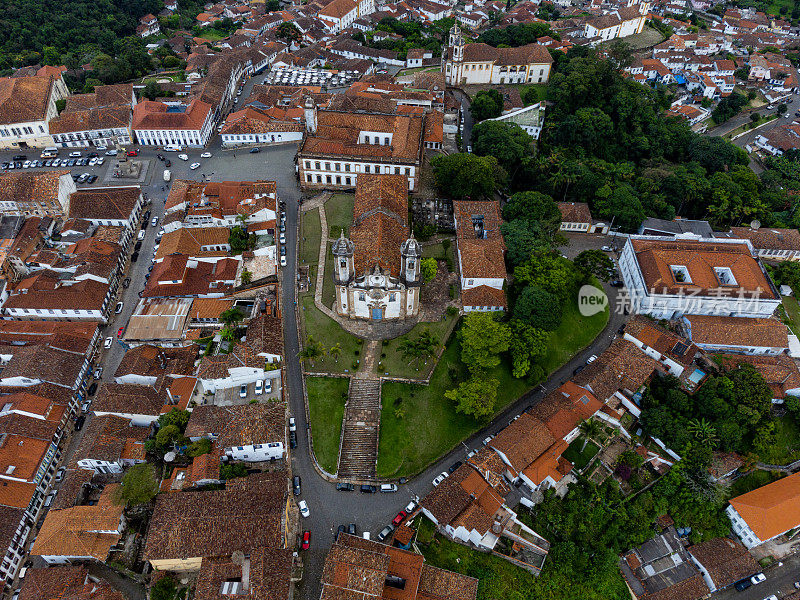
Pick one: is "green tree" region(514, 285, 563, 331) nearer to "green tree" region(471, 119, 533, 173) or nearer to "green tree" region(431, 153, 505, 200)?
"green tree" region(431, 153, 505, 200)

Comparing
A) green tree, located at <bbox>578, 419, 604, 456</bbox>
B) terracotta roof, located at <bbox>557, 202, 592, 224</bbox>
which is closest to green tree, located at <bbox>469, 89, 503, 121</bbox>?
terracotta roof, located at <bbox>557, 202, 592, 224</bbox>

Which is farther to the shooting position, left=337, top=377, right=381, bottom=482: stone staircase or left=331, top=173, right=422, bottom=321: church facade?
left=331, top=173, right=422, bottom=321: church facade

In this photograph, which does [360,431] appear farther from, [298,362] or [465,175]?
[465,175]

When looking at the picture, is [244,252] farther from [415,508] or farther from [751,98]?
[751,98]

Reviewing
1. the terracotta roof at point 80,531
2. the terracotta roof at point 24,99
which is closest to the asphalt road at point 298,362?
the terracotta roof at point 24,99

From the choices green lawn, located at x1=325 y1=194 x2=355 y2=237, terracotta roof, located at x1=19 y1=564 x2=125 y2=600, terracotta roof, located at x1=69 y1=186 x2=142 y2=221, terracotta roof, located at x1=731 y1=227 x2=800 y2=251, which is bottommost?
terracotta roof, located at x1=19 y1=564 x2=125 y2=600

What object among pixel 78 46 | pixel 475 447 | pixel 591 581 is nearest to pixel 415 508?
pixel 475 447

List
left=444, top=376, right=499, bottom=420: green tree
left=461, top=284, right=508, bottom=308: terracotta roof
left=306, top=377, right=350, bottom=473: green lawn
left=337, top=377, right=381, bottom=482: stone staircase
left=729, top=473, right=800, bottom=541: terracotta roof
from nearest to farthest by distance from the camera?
left=729, top=473, right=800, bottom=541: terracotta roof, left=337, top=377, right=381, bottom=482: stone staircase, left=306, top=377, right=350, bottom=473: green lawn, left=444, top=376, right=499, bottom=420: green tree, left=461, top=284, right=508, bottom=308: terracotta roof
